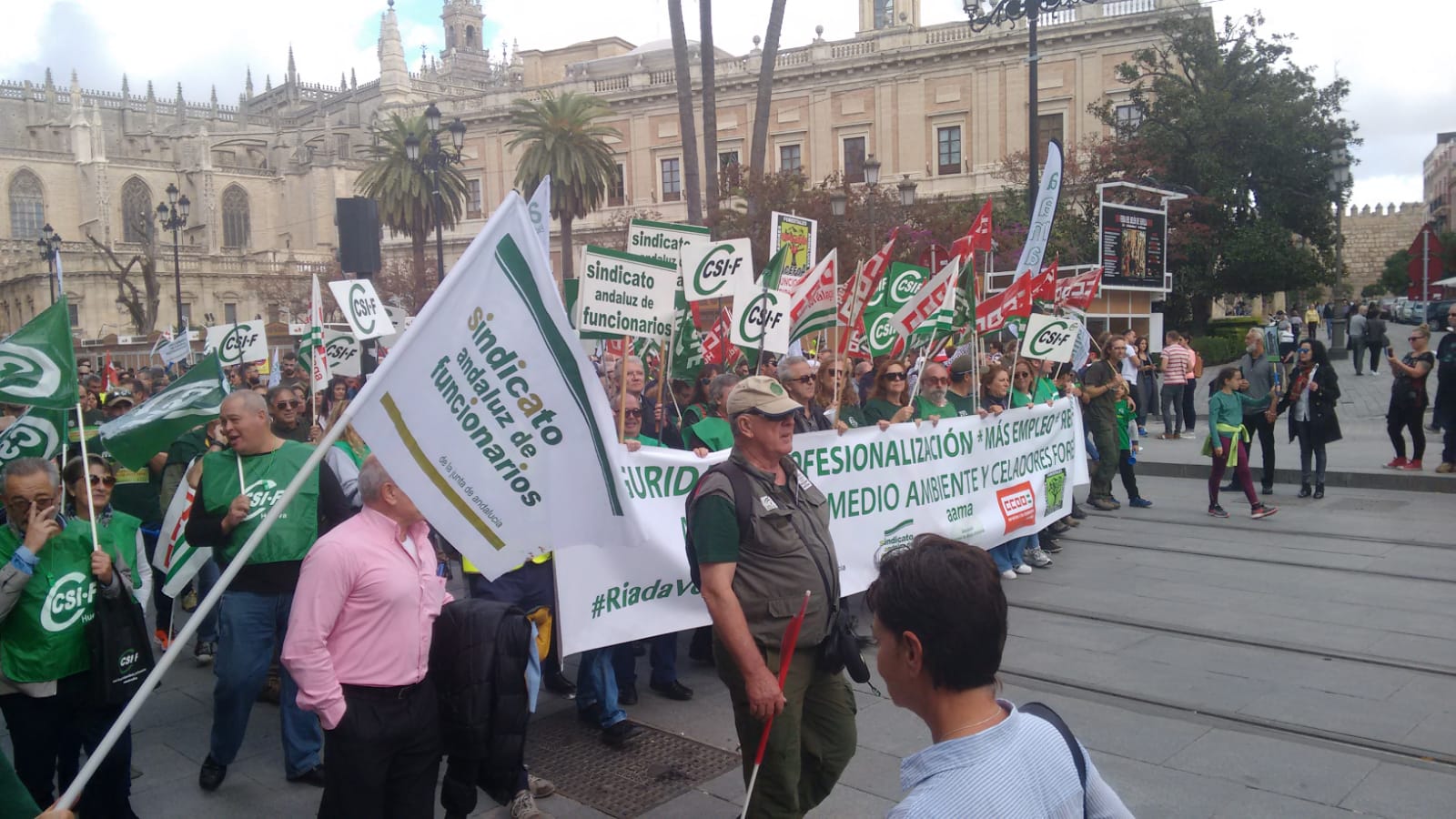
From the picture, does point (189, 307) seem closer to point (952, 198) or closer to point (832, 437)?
point (952, 198)

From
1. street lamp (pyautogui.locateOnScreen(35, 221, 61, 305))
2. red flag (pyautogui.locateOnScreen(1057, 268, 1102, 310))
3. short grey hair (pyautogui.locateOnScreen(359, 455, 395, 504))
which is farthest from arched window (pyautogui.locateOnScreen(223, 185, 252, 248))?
short grey hair (pyautogui.locateOnScreen(359, 455, 395, 504))

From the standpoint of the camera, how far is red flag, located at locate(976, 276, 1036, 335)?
9.51m

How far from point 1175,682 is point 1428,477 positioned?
27.6ft

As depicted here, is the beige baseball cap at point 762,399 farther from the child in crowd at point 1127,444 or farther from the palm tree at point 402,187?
the palm tree at point 402,187

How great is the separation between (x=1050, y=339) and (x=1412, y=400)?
6350 millimetres

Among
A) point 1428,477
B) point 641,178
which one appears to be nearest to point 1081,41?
point 641,178

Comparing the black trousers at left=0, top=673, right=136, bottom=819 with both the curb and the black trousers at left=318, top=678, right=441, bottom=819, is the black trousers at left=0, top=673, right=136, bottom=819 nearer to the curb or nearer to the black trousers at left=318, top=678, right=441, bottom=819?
the black trousers at left=318, top=678, right=441, bottom=819

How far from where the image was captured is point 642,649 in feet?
24.2

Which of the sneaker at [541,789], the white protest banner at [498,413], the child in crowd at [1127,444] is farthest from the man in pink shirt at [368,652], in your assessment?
the child in crowd at [1127,444]

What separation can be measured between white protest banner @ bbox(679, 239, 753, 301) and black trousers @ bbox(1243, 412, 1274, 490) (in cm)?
687

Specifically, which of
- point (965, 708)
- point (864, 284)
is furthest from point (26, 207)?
point (965, 708)

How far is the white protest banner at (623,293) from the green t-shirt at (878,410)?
1.58m

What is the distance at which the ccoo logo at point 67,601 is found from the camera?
405cm

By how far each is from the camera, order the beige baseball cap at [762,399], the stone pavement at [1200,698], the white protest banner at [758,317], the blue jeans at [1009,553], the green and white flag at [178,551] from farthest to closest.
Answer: the blue jeans at [1009,553] → the white protest banner at [758,317] → the green and white flag at [178,551] → the stone pavement at [1200,698] → the beige baseball cap at [762,399]
